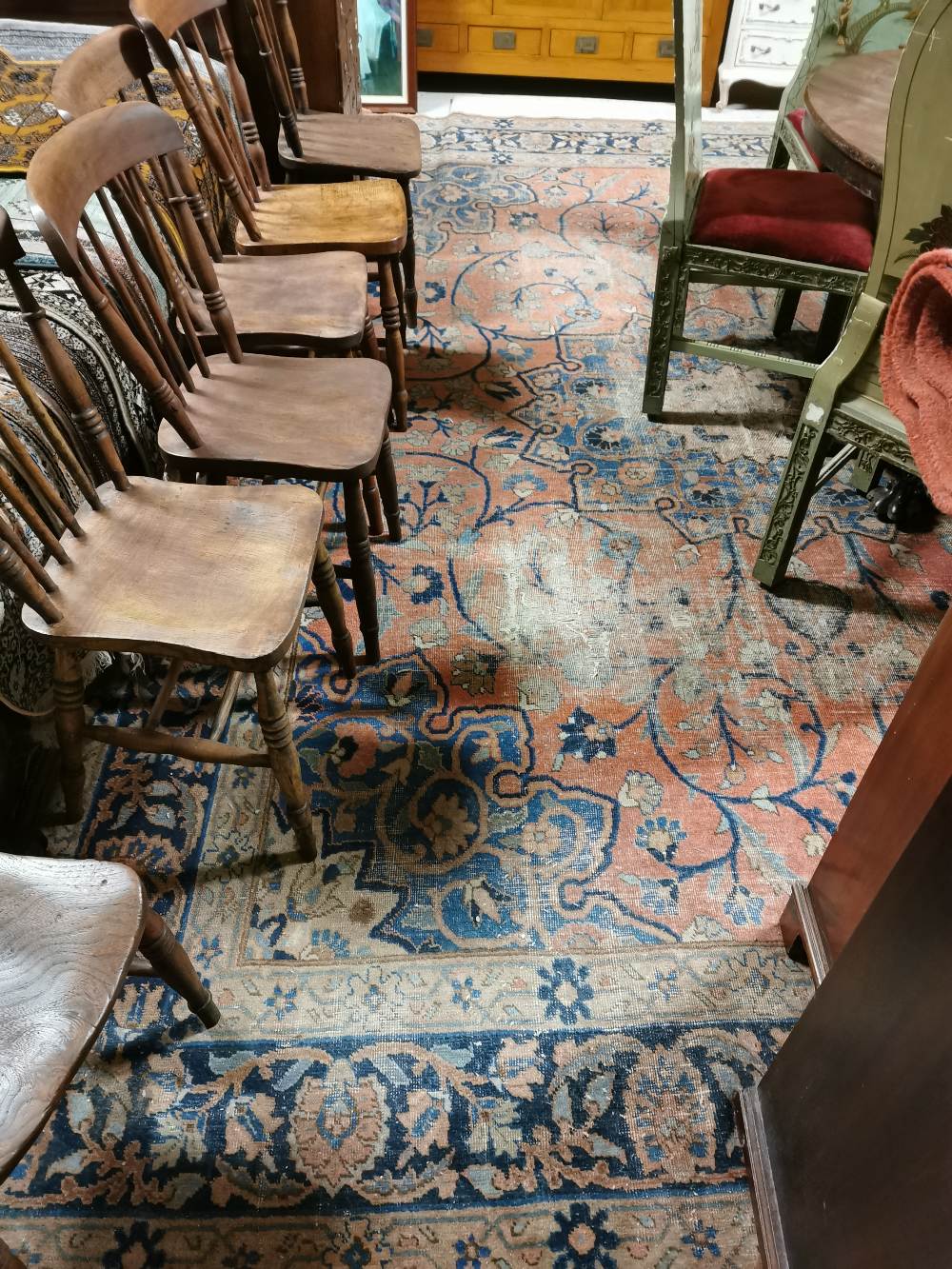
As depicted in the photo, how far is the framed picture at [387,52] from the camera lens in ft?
12.4

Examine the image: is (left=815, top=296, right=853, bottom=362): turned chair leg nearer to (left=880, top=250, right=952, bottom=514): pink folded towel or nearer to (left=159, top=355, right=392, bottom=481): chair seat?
(left=159, top=355, right=392, bottom=481): chair seat

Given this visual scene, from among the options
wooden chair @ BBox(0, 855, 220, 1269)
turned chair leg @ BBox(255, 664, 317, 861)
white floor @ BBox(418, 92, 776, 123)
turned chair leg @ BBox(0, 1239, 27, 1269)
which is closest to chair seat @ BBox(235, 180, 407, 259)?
turned chair leg @ BBox(255, 664, 317, 861)

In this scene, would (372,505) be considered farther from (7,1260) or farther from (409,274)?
(7,1260)

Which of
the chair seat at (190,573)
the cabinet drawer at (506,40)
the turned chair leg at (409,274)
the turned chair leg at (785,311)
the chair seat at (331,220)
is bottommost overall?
the turned chair leg at (785,311)

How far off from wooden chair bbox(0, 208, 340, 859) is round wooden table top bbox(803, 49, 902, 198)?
1406 millimetres

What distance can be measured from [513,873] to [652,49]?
435 centimetres

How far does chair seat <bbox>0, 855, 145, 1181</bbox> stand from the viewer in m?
0.83

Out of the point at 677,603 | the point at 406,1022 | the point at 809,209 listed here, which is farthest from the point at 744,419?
the point at 406,1022

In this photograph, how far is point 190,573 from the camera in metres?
1.31

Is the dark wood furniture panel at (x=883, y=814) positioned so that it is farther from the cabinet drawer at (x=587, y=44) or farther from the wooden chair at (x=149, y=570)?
the cabinet drawer at (x=587, y=44)

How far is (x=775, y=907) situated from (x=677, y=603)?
2.50ft

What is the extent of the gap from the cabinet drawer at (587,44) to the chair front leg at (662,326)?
262 cm

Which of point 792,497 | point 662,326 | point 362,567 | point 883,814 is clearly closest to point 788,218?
point 662,326

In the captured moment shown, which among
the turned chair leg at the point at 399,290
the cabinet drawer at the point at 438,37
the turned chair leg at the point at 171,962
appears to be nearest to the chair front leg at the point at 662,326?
the turned chair leg at the point at 399,290
